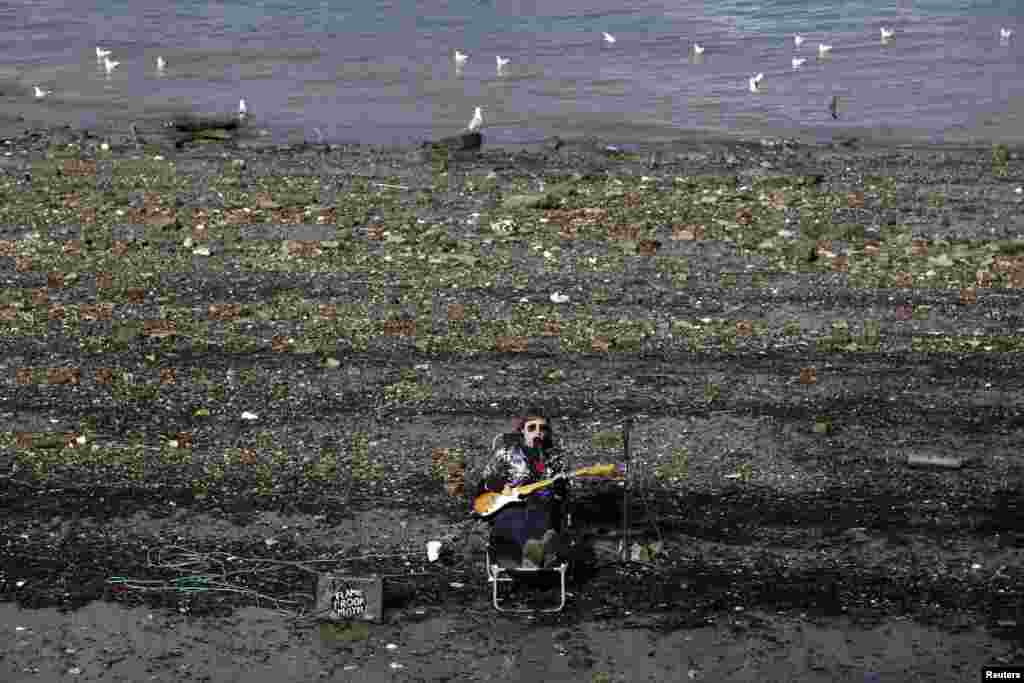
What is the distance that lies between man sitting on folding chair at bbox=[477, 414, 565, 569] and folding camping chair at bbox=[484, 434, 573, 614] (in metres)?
0.05

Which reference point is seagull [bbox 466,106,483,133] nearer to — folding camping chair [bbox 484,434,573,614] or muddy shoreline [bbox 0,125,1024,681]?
muddy shoreline [bbox 0,125,1024,681]

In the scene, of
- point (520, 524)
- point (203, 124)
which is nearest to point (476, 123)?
point (203, 124)

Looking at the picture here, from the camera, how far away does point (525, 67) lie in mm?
39875

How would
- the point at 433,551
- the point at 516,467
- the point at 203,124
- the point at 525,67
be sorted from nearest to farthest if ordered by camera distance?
the point at 516,467 < the point at 433,551 < the point at 203,124 < the point at 525,67

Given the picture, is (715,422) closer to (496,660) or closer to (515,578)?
(515,578)

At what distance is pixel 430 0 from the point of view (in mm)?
48000

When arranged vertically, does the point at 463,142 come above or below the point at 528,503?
above

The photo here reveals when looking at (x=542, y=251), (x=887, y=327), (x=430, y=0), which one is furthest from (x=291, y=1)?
(x=887, y=327)

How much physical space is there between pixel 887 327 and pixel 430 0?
32.0 m

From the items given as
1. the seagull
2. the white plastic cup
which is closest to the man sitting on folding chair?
the white plastic cup

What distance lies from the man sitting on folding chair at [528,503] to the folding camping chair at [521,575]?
5cm

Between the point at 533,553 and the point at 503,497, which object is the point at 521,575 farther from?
the point at 503,497

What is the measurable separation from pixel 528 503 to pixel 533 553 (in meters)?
0.49

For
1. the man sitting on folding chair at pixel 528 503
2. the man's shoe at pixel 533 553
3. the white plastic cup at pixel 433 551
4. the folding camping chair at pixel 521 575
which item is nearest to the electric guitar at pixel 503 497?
the man sitting on folding chair at pixel 528 503
